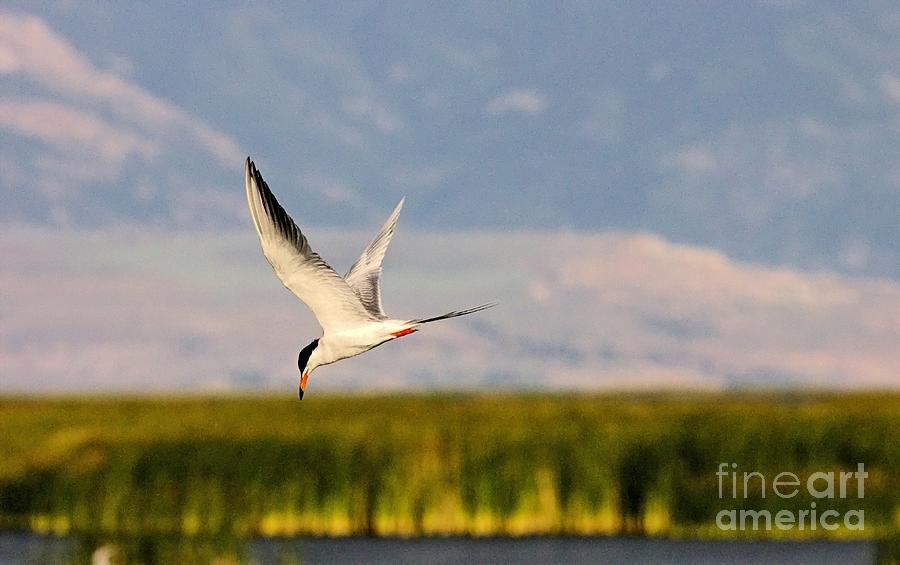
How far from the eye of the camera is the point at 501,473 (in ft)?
69.4

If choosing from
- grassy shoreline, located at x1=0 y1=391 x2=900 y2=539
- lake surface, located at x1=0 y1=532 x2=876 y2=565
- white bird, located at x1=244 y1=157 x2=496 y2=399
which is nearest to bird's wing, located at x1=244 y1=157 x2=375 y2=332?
white bird, located at x1=244 y1=157 x2=496 y2=399

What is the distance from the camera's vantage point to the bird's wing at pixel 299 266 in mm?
10672

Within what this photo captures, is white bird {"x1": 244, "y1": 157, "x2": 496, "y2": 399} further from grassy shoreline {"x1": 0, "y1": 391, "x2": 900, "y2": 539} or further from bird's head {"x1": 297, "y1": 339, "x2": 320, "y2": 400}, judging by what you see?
grassy shoreline {"x1": 0, "y1": 391, "x2": 900, "y2": 539}

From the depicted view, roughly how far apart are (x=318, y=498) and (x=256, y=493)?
2.72ft

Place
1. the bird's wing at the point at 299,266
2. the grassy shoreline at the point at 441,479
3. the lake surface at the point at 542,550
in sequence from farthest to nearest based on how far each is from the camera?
the grassy shoreline at the point at 441,479 → the lake surface at the point at 542,550 → the bird's wing at the point at 299,266

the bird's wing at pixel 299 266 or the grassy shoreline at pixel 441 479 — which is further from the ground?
the bird's wing at pixel 299 266

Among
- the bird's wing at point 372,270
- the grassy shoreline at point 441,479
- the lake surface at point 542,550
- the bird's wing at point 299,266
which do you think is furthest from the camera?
the grassy shoreline at point 441,479

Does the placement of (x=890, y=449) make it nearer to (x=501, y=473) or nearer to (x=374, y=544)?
(x=501, y=473)

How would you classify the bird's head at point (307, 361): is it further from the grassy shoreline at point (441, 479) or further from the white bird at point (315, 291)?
the grassy shoreline at point (441, 479)

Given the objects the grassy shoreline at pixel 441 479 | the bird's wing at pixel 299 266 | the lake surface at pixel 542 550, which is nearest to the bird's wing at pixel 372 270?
the bird's wing at pixel 299 266

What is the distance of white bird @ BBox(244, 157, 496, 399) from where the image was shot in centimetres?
1070

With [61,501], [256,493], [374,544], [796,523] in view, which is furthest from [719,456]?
[61,501]

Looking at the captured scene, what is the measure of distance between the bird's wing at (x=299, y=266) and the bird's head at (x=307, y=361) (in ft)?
0.54

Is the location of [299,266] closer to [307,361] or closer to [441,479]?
[307,361]
